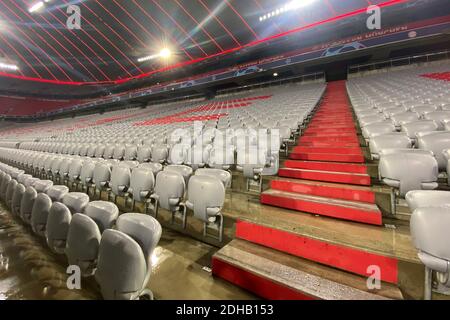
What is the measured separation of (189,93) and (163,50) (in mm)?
3178

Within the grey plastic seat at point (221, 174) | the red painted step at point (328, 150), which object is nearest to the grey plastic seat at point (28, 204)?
the grey plastic seat at point (221, 174)

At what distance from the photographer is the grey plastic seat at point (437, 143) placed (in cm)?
182

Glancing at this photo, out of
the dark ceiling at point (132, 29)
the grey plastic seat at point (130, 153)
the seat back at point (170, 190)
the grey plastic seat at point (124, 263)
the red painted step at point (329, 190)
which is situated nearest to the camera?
the grey plastic seat at point (124, 263)

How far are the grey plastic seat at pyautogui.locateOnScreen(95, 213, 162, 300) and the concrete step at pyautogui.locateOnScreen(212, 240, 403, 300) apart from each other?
1.56 feet

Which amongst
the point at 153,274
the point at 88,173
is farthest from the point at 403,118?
the point at 88,173

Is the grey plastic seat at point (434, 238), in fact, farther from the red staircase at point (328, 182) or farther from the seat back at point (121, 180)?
the seat back at point (121, 180)

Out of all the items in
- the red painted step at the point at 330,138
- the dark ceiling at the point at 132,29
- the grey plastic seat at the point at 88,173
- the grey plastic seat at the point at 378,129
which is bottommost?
the grey plastic seat at the point at 88,173

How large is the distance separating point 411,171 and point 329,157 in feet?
3.48

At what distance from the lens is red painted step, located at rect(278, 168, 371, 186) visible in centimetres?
203

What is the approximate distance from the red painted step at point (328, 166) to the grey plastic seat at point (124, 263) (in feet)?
6.17

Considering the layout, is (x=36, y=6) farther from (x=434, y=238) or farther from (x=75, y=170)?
(x=434, y=238)

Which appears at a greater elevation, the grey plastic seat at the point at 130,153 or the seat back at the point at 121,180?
the grey plastic seat at the point at 130,153

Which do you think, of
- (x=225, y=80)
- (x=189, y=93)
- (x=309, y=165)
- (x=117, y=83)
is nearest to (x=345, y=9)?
(x=225, y=80)

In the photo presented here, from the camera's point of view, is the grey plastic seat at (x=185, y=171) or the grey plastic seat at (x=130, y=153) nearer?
the grey plastic seat at (x=185, y=171)
